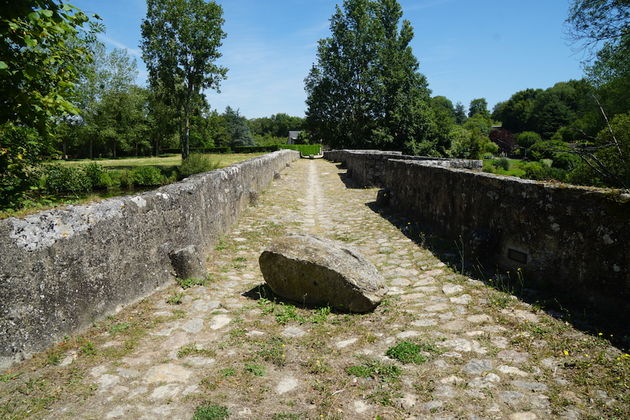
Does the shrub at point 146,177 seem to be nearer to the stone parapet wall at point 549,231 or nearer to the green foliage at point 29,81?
the green foliage at point 29,81

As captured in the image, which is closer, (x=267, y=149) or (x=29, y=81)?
(x=29, y=81)

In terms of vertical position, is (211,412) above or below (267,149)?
below

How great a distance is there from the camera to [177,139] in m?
65.7

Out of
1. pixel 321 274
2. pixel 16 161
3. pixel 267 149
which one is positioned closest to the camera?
pixel 321 274

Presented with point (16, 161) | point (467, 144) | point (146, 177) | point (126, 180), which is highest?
point (467, 144)

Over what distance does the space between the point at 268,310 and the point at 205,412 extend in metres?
1.72

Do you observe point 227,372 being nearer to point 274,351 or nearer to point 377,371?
point 274,351

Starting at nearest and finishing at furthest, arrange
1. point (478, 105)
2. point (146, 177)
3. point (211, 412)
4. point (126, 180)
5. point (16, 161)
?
1. point (211, 412)
2. point (16, 161)
3. point (126, 180)
4. point (146, 177)
5. point (478, 105)

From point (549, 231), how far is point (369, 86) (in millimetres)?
37331

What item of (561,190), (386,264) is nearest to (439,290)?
(386,264)

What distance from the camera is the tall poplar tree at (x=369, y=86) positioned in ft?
116

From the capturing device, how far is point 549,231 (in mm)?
4223

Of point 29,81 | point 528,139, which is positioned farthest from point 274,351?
point 528,139

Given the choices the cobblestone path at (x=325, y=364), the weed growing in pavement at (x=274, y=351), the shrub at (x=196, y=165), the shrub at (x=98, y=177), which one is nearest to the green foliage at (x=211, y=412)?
the cobblestone path at (x=325, y=364)
